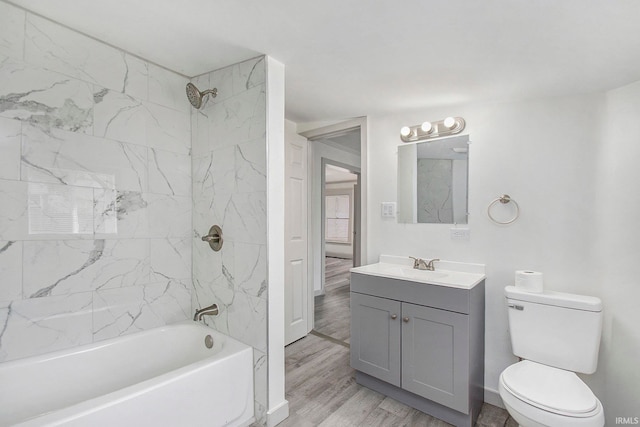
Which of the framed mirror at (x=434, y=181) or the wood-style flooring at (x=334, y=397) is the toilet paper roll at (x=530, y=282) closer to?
the framed mirror at (x=434, y=181)

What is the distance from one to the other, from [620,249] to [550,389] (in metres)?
0.96

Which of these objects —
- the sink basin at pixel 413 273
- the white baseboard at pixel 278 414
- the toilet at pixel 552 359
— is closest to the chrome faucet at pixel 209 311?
the white baseboard at pixel 278 414

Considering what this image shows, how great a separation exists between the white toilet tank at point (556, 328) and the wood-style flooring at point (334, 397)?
1.79 feet

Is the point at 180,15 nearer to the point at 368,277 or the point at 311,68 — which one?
the point at 311,68

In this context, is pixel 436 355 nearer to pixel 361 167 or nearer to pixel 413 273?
pixel 413 273

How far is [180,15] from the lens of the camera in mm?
1417

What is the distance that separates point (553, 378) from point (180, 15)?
2.68 m

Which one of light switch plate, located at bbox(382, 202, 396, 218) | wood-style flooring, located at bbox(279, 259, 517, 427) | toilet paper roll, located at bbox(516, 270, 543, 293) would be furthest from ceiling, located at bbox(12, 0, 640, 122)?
wood-style flooring, located at bbox(279, 259, 517, 427)

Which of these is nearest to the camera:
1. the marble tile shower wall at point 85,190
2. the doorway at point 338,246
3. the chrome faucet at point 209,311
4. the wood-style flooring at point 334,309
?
the marble tile shower wall at point 85,190

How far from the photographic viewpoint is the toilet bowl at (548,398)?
4.41 feet

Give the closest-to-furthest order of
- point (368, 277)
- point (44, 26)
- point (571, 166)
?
point (44, 26) → point (571, 166) → point (368, 277)

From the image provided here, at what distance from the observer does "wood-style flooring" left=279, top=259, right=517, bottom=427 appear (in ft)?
6.28

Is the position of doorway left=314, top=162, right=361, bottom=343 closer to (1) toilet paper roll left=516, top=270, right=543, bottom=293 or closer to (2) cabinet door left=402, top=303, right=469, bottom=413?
(2) cabinet door left=402, top=303, right=469, bottom=413

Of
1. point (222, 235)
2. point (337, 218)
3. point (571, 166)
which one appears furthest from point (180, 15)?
point (337, 218)
